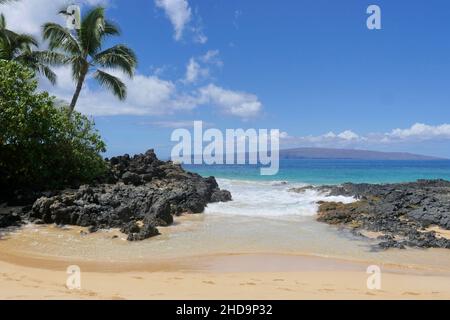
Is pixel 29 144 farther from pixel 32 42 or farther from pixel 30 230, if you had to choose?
pixel 32 42

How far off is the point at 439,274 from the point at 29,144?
15.1 m

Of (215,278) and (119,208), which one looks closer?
(215,278)

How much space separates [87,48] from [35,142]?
27.0ft

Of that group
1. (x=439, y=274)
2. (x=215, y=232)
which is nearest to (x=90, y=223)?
(x=215, y=232)

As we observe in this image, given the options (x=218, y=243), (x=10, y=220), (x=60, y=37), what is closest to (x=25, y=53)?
(x=60, y=37)

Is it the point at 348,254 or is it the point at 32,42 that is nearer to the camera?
the point at 348,254

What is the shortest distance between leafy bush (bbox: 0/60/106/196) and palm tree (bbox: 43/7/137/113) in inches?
173

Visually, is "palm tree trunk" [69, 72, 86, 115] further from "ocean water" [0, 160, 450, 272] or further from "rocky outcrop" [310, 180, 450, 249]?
"rocky outcrop" [310, 180, 450, 249]

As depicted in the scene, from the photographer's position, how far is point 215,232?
13312mm

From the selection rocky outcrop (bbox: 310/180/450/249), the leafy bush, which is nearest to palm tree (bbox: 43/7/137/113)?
the leafy bush

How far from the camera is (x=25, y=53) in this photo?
78.7ft

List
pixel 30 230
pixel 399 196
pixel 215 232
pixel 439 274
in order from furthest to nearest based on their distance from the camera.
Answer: pixel 399 196 < pixel 215 232 < pixel 30 230 < pixel 439 274

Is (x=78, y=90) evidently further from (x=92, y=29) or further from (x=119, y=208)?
(x=119, y=208)

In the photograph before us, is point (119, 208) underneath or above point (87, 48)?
underneath
